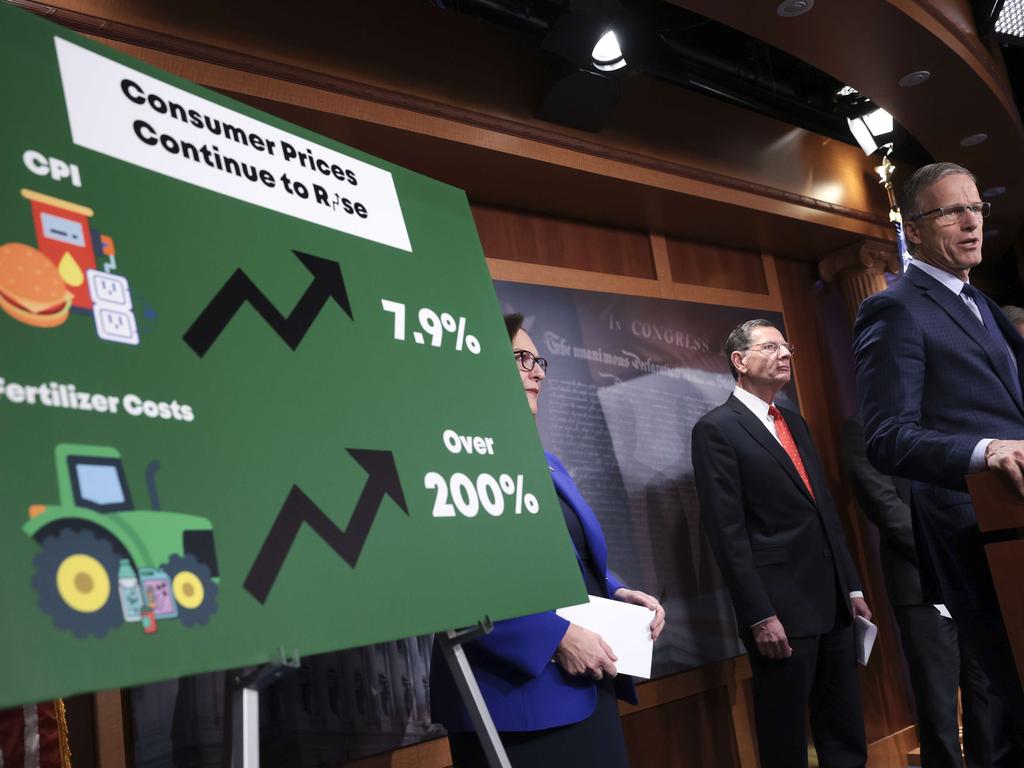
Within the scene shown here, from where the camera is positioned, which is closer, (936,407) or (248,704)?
(248,704)

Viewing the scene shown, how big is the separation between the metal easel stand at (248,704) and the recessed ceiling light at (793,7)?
2870mm

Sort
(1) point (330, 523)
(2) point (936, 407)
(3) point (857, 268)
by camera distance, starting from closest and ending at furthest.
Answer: (1) point (330, 523) < (2) point (936, 407) < (3) point (857, 268)

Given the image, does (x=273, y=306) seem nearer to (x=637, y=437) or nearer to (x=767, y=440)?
(x=767, y=440)

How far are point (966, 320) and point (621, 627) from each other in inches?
37.4

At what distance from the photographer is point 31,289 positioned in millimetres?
889

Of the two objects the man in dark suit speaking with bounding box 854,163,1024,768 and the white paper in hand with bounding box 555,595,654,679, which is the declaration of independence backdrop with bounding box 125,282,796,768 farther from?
the man in dark suit speaking with bounding box 854,163,1024,768

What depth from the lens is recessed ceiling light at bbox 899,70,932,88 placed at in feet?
12.1

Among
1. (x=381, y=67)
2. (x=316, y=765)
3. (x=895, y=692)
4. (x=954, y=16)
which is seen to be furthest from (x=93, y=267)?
(x=895, y=692)

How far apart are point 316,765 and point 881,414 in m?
1.68

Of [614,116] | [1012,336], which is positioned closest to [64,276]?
[1012,336]

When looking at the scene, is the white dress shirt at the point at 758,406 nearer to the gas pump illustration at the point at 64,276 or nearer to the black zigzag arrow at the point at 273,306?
the black zigzag arrow at the point at 273,306

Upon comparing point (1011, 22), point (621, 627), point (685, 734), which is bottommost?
point (685, 734)

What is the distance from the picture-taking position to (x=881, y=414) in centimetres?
184

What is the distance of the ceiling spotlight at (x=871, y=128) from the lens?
4.27 metres
